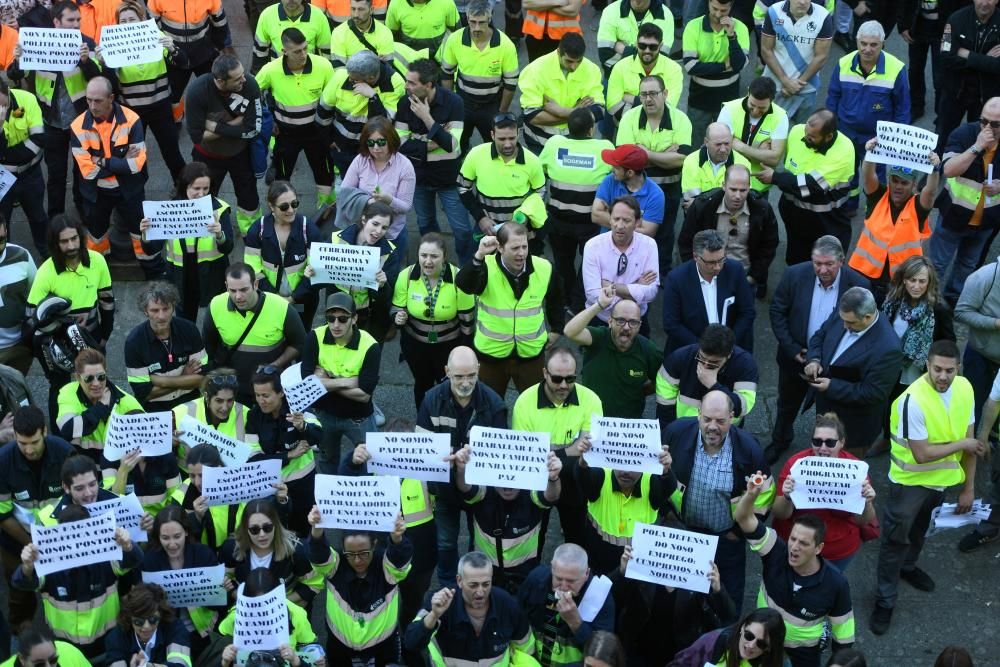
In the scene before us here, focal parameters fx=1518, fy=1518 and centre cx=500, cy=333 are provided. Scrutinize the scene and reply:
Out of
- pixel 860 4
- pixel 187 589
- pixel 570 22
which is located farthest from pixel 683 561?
pixel 860 4

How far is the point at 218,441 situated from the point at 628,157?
3.92 m

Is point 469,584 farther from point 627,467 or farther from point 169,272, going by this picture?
point 169,272

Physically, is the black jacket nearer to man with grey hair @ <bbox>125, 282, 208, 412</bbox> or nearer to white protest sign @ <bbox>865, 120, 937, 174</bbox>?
white protest sign @ <bbox>865, 120, 937, 174</bbox>

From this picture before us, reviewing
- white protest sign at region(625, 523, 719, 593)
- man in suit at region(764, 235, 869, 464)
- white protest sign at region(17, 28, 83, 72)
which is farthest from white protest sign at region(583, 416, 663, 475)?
white protest sign at region(17, 28, 83, 72)

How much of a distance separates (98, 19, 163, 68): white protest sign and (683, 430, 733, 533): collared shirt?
21.5 ft

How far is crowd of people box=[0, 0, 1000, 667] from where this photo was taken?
9.19 m

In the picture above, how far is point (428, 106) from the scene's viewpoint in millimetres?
12797

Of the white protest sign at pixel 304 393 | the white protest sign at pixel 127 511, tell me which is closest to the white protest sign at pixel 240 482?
the white protest sign at pixel 127 511

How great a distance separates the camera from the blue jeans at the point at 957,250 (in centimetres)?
1242

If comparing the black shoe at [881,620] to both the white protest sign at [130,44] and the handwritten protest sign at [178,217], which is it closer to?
the handwritten protest sign at [178,217]

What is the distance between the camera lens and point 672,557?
8.95 metres

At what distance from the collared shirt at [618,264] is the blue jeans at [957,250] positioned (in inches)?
112

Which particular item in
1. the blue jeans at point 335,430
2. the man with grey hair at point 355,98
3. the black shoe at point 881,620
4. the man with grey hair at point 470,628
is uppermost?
the man with grey hair at point 355,98

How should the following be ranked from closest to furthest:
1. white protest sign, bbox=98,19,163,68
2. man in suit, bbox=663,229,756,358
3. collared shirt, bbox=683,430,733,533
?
collared shirt, bbox=683,430,733,533 → man in suit, bbox=663,229,756,358 → white protest sign, bbox=98,19,163,68
